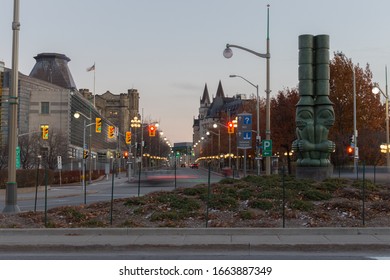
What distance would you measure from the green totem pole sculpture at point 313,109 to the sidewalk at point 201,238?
34.0ft

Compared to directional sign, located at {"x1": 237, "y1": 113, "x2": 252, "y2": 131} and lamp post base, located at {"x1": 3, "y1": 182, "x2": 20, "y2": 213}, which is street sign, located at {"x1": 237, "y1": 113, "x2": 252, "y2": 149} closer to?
directional sign, located at {"x1": 237, "y1": 113, "x2": 252, "y2": 131}

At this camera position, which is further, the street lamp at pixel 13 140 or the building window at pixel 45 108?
the building window at pixel 45 108

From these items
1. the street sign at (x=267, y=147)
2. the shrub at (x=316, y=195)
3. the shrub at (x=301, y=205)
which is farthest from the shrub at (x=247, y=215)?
the street sign at (x=267, y=147)

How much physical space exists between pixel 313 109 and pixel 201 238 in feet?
42.3

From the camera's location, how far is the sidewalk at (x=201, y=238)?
11672 mm

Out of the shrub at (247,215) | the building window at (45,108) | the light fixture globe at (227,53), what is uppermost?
the building window at (45,108)

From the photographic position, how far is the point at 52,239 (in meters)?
12.6

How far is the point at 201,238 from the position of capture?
12.5 m

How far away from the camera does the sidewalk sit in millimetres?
11672

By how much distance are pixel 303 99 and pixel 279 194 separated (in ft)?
24.4

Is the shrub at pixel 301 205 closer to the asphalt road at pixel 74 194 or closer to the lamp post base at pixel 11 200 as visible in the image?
the asphalt road at pixel 74 194

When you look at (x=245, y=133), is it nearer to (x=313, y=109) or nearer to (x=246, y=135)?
(x=246, y=135)

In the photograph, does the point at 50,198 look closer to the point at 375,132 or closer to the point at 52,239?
the point at 52,239

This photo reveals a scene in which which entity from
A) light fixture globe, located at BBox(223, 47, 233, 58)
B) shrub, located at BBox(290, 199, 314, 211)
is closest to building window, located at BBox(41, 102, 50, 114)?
light fixture globe, located at BBox(223, 47, 233, 58)
